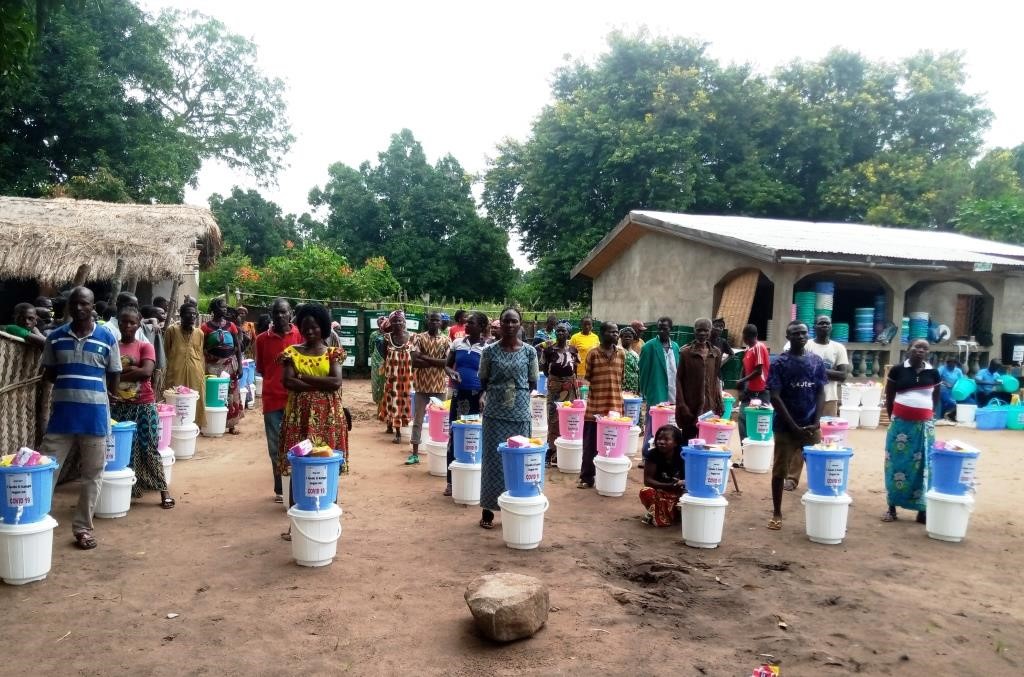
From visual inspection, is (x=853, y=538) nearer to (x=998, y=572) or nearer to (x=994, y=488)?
(x=998, y=572)

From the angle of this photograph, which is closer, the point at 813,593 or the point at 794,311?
the point at 813,593

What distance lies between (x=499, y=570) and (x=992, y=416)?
11.5 meters

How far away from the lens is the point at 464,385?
300 inches

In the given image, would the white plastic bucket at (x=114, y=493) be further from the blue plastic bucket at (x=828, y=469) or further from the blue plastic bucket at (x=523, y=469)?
the blue plastic bucket at (x=828, y=469)

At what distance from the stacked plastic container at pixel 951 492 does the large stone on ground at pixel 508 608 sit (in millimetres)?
3832

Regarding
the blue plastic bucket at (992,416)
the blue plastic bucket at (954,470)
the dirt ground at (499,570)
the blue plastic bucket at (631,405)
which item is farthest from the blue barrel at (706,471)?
the blue plastic bucket at (992,416)

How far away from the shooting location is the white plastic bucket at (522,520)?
568 cm

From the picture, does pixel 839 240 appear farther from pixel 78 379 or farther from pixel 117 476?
pixel 78 379

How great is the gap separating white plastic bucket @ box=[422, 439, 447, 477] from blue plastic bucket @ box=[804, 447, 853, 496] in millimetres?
3751

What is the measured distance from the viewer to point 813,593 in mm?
5016

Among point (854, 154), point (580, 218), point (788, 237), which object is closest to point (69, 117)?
point (580, 218)

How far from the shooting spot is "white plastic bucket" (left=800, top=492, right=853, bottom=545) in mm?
6047

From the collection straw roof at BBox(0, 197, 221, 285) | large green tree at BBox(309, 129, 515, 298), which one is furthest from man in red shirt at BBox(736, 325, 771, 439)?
large green tree at BBox(309, 129, 515, 298)

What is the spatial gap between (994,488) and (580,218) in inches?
813
